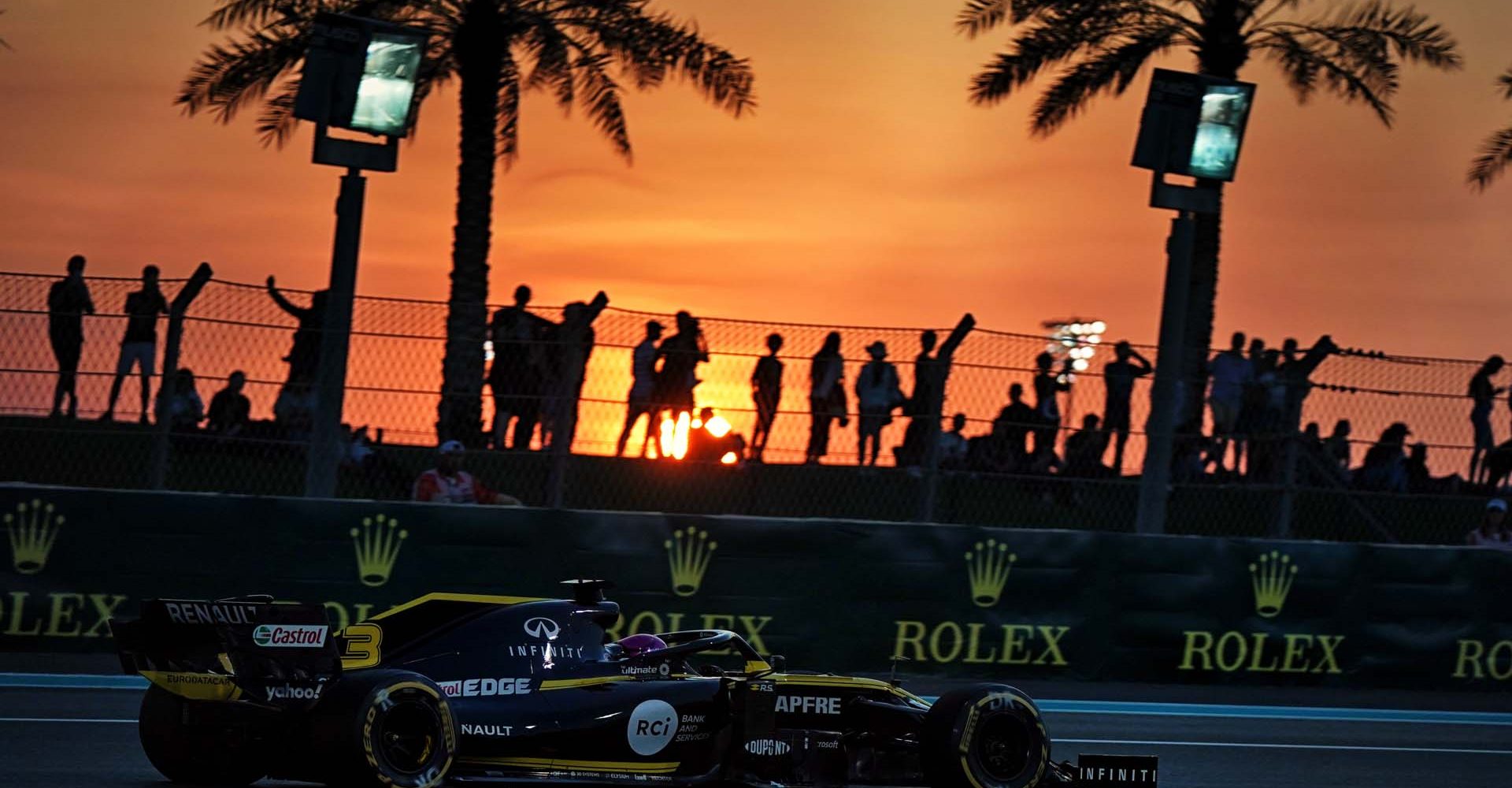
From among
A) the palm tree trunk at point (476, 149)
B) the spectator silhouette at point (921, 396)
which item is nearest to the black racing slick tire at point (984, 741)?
the spectator silhouette at point (921, 396)

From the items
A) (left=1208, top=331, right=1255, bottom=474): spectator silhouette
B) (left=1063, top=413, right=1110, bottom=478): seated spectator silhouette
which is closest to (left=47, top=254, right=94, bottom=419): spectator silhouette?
(left=1063, top=413, right=1110, bottom=478): seated spectator silhouette

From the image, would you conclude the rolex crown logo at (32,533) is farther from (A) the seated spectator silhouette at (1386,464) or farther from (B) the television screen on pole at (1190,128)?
(A) the seated spectator silhouette at (1386,464)

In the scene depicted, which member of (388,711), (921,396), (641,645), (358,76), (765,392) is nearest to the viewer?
(388,711)

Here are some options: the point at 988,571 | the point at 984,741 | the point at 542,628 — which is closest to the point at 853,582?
the point at 988,571

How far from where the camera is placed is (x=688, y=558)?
1360 cm

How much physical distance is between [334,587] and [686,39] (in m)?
8.44

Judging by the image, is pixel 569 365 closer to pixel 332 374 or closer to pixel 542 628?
pixel 332 374

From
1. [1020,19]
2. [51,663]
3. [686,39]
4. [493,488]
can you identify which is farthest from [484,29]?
[51,663]

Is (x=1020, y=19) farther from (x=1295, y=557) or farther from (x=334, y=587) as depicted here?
(x=334, y=587)

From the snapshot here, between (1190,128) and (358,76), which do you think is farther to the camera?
(1190,128)

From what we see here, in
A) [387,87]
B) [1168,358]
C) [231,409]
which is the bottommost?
[231,409]

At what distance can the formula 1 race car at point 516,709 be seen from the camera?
24.5 feet

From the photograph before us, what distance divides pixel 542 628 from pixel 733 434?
5.16 meters

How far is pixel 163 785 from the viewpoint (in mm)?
8109
